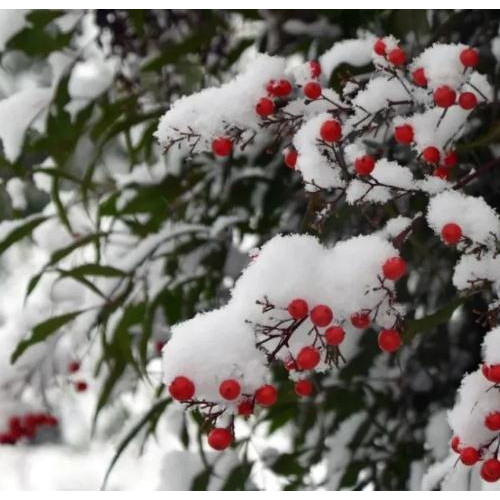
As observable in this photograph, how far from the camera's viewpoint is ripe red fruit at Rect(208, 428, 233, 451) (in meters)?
0.56

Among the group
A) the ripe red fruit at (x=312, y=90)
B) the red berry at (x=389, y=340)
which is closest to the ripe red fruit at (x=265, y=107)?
the ripe red fruit at (x=312, y=90)

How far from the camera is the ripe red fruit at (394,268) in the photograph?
560mm

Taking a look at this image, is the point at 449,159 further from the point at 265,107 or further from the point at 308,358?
the point at 308,358

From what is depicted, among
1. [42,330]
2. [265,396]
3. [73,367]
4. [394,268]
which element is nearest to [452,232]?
[394,268]

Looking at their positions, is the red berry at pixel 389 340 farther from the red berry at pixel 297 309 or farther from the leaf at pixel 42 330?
the leaf at pixel 42 330

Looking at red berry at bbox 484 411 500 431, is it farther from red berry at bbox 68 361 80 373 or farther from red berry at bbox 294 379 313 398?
red berry at bbox 68 361 80 373

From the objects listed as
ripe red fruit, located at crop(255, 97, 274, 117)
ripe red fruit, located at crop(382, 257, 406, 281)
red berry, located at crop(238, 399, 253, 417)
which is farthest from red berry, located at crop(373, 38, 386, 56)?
red berry, located at crop(238, 399, 253, 417)

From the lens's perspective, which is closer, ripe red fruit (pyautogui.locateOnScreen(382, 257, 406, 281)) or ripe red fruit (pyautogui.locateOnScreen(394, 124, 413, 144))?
ripe red fruit (pyautogui.locateOnScreen(382, 257, 406, 281))

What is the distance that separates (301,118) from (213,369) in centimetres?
31

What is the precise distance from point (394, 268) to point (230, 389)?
136 mm

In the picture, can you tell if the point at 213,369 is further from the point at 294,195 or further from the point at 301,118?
the point at 294,195

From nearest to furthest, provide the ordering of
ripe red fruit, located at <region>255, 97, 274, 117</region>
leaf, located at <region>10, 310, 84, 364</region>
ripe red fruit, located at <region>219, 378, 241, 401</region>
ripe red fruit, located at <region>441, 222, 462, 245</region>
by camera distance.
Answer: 1. ripe red fruit, located at <region>219, 378, 241, 401</region>
2. ripe red fruit, located at <region>441, 222, 462, 245</region>
3. ripe red fruit, located at <region>255, 97, 274, 117</region>
4. leaf, located at <region>10, 310, 84, 364</region>

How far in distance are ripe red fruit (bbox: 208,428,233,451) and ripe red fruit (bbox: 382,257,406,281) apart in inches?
5.9

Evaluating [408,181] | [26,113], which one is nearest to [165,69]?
[26,113]
